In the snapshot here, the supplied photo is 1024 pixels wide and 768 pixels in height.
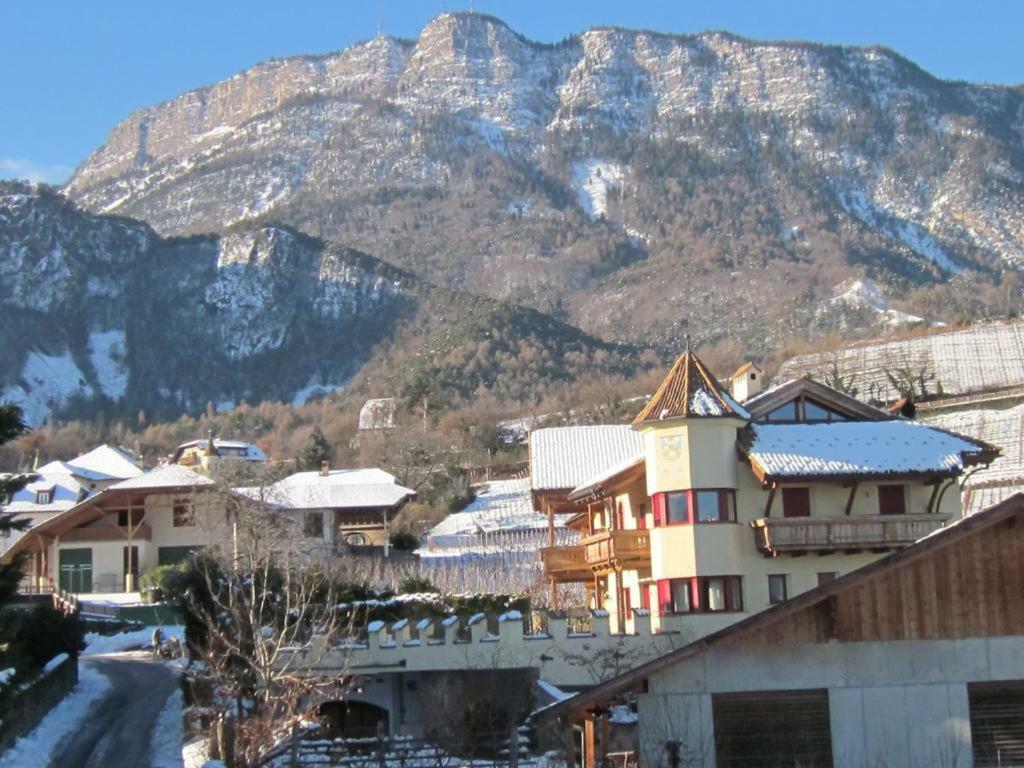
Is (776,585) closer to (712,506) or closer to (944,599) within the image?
(712,506)

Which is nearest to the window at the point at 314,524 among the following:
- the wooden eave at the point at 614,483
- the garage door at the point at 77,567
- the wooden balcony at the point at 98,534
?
the wooden balcony at the point at 98,534

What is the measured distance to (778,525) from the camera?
41.6m

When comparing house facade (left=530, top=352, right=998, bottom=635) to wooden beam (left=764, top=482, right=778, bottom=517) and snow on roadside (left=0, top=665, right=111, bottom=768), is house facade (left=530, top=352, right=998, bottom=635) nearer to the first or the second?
wooden beam (left=764, top=482, right=778, bottom=517)

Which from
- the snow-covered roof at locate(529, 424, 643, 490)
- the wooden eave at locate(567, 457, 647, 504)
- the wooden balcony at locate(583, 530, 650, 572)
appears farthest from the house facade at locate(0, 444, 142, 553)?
the wooden balcony at locate(583, 530, 650, 572)

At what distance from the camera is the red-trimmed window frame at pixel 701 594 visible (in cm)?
4166

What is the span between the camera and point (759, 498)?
43.2m

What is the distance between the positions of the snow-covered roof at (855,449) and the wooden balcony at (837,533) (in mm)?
1257

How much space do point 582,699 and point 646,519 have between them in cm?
2330

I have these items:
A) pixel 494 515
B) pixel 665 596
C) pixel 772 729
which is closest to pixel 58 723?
pixel 665 596

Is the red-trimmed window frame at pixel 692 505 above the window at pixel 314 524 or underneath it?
underneath

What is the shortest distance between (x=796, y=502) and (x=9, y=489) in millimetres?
23247

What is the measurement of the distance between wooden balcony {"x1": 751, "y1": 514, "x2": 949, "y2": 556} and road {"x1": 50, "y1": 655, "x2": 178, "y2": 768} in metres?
16.6

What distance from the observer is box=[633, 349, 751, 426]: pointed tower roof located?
42594mm

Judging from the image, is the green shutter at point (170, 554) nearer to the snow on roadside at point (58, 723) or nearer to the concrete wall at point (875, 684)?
the snow on roadside at point (58, 723)
